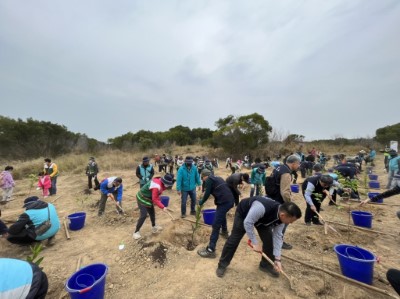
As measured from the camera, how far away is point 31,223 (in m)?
4.02

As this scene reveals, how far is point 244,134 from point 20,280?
2071 centimetres

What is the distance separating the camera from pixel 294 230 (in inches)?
193

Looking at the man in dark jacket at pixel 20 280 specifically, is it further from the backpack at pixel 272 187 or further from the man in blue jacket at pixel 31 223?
the backpack at pixel 272 187

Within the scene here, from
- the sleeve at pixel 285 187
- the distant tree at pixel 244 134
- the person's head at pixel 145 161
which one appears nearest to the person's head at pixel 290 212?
the sleeve at pixel 285 187

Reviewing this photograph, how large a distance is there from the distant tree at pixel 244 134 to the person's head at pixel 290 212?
19.2 metres

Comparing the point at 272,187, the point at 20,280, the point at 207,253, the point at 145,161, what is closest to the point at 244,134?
the point at 145,161

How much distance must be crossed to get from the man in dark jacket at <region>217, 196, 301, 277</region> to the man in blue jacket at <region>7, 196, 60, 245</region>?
Result: 3.41 metres

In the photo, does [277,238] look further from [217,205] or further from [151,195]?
[151,195]

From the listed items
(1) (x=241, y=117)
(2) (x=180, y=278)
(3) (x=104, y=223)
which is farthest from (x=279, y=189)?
(1) (x=241, y=117)

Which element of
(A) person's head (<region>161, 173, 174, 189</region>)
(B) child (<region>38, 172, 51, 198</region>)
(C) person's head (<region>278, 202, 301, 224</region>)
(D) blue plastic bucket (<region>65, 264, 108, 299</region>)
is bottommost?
(D) blue plastic bucket (<region>65, 264, 108, 299</region>)

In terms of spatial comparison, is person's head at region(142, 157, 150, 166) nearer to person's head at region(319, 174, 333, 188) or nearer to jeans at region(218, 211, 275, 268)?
jeans at region(218, 211, 275, 268)

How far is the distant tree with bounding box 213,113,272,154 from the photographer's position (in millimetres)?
21594

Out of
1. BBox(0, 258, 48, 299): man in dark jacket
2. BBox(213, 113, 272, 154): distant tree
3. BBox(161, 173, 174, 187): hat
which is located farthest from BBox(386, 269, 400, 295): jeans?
BBox(213, 113, 272, 154): distant tree

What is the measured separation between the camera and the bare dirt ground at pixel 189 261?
3.00m
